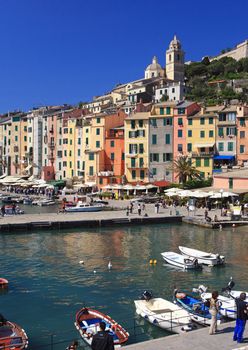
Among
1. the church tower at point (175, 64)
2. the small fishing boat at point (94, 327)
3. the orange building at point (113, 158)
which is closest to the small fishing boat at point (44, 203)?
the orange building at point (113, 158)

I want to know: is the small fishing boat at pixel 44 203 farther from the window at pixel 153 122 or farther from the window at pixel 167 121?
the window at pixel 167 121

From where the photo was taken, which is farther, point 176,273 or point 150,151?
point 150,151

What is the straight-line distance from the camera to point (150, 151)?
273 ft

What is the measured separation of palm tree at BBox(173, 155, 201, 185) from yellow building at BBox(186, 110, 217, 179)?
43.4 inches

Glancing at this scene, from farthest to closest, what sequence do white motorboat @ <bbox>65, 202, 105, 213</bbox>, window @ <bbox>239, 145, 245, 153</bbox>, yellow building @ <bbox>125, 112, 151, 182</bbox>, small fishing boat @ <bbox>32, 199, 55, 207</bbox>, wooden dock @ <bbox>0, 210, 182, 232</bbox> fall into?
yellow building @ <bbox>125, 112, 151, 182</bbox> < window @ <bbox>239, 145, 245, 153</bbox> < small fishing boat @ <bbox>32, 199, 55, 207</bbox> < white motorboat @ <bbox>65, 202, 105, 213</bbox> < wooden dock @ <bbox>0, 210, 182, 232</bbox>

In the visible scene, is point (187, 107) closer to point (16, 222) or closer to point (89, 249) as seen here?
point (16, 222)

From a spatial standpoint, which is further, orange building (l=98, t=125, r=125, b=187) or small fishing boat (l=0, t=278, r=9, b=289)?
orange building (l=98, t=125, r=125, b=187)

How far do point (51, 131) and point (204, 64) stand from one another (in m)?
89.7

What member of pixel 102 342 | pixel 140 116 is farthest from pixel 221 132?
pixel 102 342

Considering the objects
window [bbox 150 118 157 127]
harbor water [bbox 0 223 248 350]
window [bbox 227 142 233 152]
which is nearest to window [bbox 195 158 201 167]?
window [bbox 227 142 233 152]

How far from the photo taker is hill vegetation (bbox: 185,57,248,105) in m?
126

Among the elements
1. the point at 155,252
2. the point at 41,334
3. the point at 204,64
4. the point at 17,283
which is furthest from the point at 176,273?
the point at 204,64

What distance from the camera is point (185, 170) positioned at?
251 feet

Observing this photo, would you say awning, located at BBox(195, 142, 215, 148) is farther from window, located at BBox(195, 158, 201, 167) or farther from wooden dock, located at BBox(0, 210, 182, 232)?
wooden dock, located at BBox(0, 210, 182, 232)
